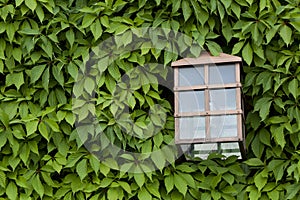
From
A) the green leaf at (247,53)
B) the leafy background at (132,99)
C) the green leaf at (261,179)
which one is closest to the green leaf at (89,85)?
the leafy background at (132,99)

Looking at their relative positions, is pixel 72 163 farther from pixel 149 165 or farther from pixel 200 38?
pixel 200 38

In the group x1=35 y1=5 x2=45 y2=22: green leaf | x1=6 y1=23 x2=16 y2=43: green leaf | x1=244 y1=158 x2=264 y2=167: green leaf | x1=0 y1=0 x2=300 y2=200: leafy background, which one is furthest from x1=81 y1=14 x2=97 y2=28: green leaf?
x1=244 y1=158 x2=264 y2=167: green leaf

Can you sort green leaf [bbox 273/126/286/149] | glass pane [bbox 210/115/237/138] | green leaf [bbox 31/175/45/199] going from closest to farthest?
1. glass pane [bbox 210/115/237/138]
2. green leaf [bbox 273/126/286/149]
3. green leaf [bbox 31/175/45/199]

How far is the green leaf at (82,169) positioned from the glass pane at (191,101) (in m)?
0.49

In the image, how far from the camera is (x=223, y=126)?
253cm

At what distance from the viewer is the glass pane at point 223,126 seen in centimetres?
253

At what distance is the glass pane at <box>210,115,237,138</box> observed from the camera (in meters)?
2.53

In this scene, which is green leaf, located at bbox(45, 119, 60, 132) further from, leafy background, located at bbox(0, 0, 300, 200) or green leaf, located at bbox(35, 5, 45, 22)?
green leaf, located at bbox(35, 5, 45, 22)

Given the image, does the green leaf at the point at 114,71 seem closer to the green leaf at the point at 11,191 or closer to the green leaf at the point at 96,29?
the green leaf at the point at 96,29

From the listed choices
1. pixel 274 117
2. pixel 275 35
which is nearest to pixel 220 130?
→ pixel 274 117

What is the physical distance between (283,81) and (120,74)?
0.66 metres

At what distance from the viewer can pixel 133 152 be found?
2.82 m

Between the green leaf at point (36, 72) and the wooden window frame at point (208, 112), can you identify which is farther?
the green leaf at point (36, 72)

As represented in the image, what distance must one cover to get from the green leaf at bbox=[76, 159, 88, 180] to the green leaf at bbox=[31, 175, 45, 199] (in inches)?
6.6
